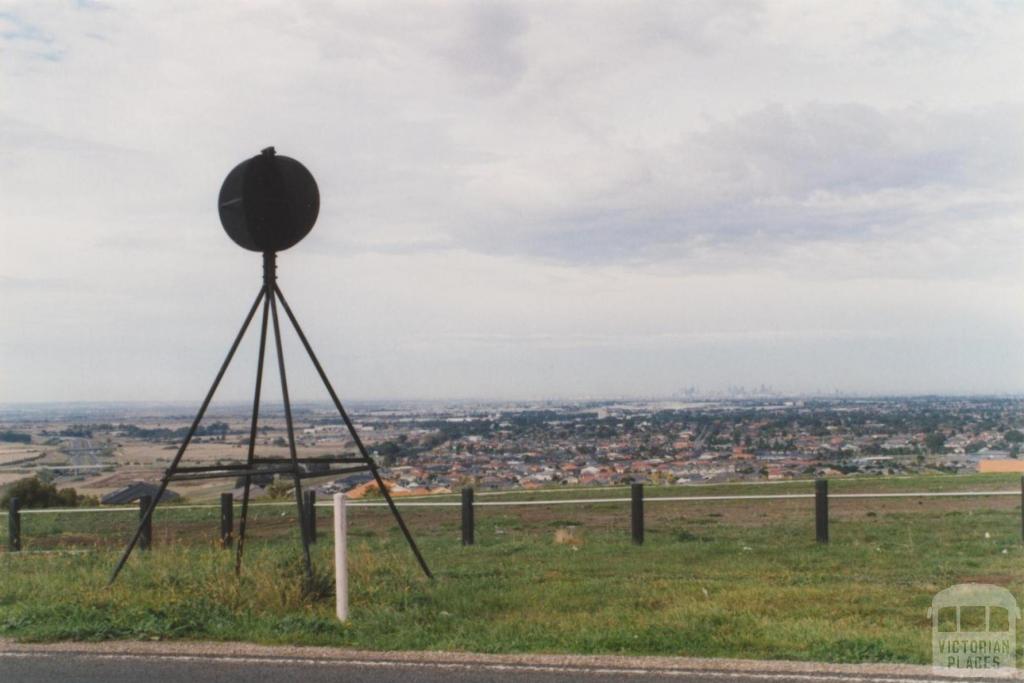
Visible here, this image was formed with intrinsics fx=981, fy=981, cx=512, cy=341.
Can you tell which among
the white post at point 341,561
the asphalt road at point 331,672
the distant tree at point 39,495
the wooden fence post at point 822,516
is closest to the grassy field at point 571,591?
the white post at point 341,561

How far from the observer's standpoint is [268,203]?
10961mm

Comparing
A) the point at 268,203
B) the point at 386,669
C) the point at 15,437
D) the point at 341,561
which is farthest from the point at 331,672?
the point at 15,437

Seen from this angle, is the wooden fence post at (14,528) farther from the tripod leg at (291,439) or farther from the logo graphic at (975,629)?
the logo graphic at (975,629)

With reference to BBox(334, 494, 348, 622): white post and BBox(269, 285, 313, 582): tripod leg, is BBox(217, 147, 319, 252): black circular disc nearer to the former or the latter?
BBox(269, 285, 313, 582): tripod leg

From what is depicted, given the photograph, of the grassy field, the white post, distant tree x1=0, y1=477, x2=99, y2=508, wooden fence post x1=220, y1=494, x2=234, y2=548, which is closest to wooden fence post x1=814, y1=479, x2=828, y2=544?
the grassy field

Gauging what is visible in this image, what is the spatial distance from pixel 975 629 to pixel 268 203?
8.27 meters

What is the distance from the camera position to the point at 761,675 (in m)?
7.15

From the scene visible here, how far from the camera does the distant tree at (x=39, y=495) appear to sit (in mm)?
28188

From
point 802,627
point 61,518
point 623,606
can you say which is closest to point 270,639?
point 623,606

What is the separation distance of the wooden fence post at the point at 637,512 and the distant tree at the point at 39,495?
19192 mm

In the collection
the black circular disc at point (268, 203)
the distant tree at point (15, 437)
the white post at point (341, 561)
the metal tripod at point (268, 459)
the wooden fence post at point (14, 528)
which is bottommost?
the wooden fence post at point (14, 528)

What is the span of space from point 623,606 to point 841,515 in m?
11.9

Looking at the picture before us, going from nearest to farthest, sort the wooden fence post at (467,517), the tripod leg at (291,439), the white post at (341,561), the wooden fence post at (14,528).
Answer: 1. the white post at (341,561)
2. the tripod leg at (291,439)
3. the wooden fence post at (467,517)
4. the wooden fence post at (14,528)

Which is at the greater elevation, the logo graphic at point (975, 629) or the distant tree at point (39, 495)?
the logo graphic at point (975, 629)
